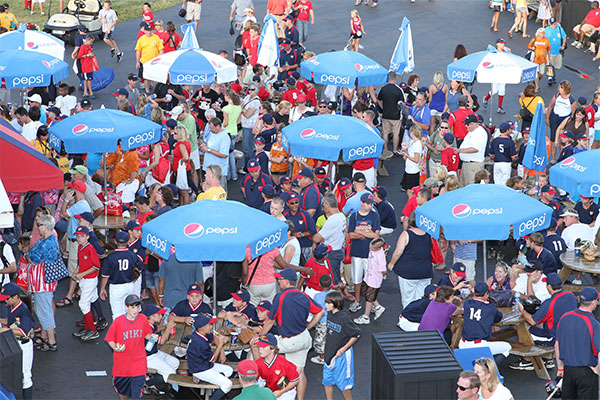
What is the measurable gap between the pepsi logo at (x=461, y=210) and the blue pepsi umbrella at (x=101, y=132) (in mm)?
5371

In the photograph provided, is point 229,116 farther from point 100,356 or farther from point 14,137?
point 100,356

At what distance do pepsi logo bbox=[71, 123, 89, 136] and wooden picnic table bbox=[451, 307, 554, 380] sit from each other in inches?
256

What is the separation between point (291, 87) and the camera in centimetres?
1967

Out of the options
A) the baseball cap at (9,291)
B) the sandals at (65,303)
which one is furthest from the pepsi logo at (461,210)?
the sandals at (65,303)

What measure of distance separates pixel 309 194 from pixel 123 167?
12.2ft

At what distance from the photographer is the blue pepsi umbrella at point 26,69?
1775 centimetres

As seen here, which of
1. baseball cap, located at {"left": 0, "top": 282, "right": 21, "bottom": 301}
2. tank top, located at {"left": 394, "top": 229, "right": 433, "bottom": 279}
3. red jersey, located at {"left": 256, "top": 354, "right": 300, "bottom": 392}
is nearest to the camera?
red jersey, located at {"left": 256, "top": 354, "right": 300, "bottom": 392}

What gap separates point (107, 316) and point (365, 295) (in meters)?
3.85

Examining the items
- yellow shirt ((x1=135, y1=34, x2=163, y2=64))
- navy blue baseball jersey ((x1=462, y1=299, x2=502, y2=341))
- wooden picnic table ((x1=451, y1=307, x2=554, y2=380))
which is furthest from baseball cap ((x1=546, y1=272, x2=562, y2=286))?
yellow shirt ((x1=135, y1=34, x2=163, y2=64))

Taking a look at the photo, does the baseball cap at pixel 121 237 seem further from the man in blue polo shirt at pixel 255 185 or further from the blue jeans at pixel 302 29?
the blue jeans at pixel 302 29

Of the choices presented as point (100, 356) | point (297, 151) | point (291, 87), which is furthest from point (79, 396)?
point (291, 87)

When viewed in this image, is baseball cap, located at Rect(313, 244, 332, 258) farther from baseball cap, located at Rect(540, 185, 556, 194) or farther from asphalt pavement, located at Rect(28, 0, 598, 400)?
baseball cap, located at Rect(540, 185, 556, 194)

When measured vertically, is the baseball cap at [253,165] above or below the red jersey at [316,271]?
above

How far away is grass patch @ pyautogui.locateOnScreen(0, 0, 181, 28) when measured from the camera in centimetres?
3269
